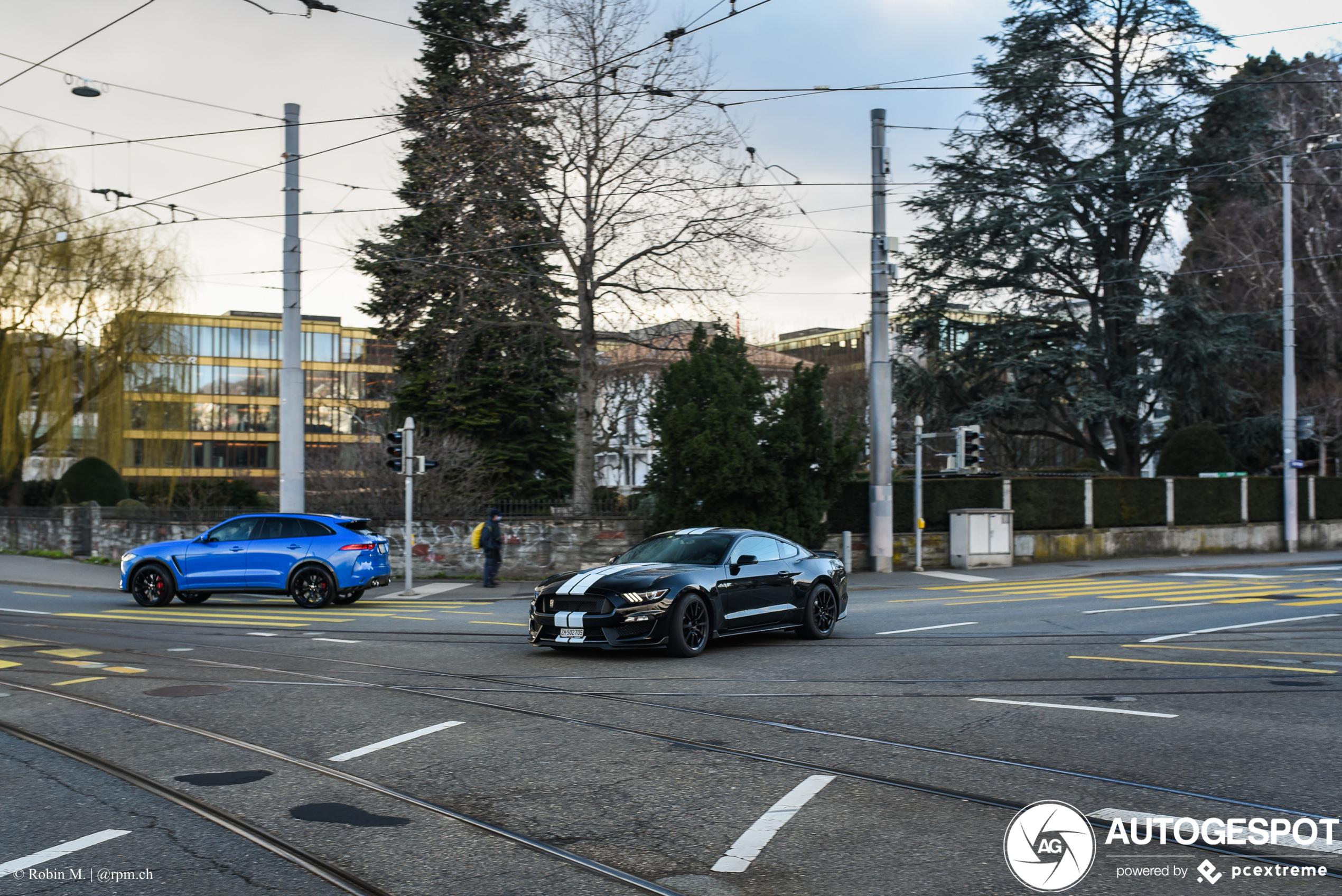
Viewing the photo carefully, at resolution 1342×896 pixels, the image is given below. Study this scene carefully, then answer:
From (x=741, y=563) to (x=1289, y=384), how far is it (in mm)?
27579

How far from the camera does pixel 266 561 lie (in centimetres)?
1969

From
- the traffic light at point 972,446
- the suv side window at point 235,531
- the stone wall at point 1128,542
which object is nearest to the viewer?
the suv side window at point 235,531

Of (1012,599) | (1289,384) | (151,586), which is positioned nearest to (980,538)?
(1012,599)

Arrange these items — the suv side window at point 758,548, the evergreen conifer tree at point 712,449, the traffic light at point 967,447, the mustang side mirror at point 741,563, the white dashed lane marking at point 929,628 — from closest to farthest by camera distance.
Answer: the mustang side mirror at point 741,563 → the suv side window at point 758,548 → the white dashed lane marking at point 929,628 → the evergreen conifer tree at point 712,449 → the traffic light at point 967,447

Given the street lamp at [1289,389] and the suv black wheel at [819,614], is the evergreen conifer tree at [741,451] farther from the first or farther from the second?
the street lamp at [1289,389]

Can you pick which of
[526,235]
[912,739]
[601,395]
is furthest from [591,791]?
[601,395]

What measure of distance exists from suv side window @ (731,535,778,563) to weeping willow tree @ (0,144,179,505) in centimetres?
2976

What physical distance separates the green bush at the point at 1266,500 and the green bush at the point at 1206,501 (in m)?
0.81

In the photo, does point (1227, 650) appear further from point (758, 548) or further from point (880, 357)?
point (880, 357)

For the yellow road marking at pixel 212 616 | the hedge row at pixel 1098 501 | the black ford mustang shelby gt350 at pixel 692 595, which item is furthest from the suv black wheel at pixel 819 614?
the hedge row at pixel 1098 501

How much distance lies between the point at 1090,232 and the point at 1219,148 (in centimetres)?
472

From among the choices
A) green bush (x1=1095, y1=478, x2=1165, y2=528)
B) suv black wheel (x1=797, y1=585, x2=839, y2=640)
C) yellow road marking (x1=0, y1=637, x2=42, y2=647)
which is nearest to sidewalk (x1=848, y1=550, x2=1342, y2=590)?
green bush (x1=1095, y1=478, x2=1165, y2=528)

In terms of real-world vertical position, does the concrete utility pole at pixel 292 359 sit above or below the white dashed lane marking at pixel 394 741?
above

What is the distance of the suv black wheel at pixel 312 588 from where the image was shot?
19.7 m
